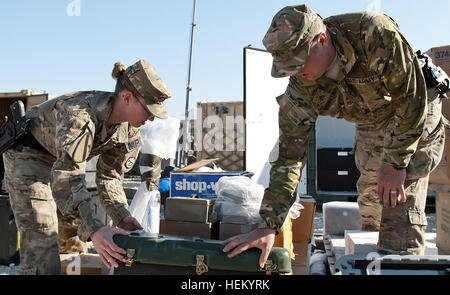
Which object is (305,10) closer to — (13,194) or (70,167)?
(70,167)

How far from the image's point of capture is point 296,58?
156 centimetres

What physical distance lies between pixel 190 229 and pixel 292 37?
1.14 m

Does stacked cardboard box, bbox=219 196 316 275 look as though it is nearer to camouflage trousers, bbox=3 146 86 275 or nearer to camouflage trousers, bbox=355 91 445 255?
camouflage trousers, bbox=355 91 445 255

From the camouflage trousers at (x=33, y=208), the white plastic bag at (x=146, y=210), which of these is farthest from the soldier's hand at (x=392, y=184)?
the white plastic bag at (x=146, y=210)

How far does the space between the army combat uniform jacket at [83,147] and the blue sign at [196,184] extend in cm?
167

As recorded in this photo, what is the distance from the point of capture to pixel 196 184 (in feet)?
13.8

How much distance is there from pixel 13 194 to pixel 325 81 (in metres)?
1.76

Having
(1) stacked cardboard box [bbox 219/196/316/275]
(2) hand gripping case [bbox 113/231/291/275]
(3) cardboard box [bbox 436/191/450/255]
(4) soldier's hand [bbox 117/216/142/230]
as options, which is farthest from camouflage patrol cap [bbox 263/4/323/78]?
(3) cardboard box [bbox 436/191/450/255]

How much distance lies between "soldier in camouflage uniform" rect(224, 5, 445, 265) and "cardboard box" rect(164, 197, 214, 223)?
17.4 inches

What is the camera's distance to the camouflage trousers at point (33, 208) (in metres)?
1.94

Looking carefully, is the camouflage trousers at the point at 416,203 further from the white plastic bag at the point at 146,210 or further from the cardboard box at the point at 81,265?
the white plastic bag at the point at 146,210

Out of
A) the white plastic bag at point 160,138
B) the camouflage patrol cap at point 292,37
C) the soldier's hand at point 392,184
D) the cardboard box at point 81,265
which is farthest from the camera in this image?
the white plastic bag at point 160,138

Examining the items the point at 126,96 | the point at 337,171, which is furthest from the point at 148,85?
the point at 337,171

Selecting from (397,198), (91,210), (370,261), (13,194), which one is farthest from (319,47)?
(13,194)
